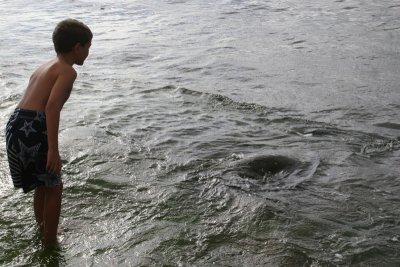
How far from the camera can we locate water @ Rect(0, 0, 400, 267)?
153 inches

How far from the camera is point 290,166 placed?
17.0ft

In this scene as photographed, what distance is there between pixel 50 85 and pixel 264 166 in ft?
7.65

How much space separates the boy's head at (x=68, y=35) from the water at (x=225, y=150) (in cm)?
134

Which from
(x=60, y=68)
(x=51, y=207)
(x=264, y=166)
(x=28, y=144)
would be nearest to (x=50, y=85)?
(x=60, y=68)

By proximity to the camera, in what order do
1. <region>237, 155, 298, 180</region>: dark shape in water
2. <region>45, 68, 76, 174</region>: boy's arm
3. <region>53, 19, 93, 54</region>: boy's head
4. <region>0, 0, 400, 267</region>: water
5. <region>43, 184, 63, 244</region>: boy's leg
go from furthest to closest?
<region>237, 155, 298, 180</region>: dark shape in water < <region>0, 0, 400, 267</region>: water < <region>43, 184, 63, 244</region>: boy's leg < <region>53, 19, 93, 54</region>: boy's head < <region>45, 68, 76, 174</region>: boy's arm

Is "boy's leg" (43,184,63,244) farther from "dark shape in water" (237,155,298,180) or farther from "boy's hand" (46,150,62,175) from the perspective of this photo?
"dark shape in water" (237,155,298,180)

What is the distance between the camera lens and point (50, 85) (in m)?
3.53

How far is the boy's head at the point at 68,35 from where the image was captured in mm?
3549

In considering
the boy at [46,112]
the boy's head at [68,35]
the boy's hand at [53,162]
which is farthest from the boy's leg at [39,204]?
the boy's head at [68,35]

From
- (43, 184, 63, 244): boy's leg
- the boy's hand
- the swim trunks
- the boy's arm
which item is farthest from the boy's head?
(43, 184, 63, 244): boy's leg

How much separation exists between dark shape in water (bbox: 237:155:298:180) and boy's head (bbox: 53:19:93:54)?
81.0 inches

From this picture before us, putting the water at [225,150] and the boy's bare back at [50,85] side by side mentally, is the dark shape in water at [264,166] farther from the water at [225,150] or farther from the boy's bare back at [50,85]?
the boy's bare back at [50,85]

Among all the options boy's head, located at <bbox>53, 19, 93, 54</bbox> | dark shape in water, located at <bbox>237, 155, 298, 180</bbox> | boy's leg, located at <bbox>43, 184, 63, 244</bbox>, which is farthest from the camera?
dark shape in water, located at <bbox>237, 155, 298, 180</bbox>

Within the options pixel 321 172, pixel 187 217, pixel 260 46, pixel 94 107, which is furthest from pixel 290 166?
pixel 260 46
